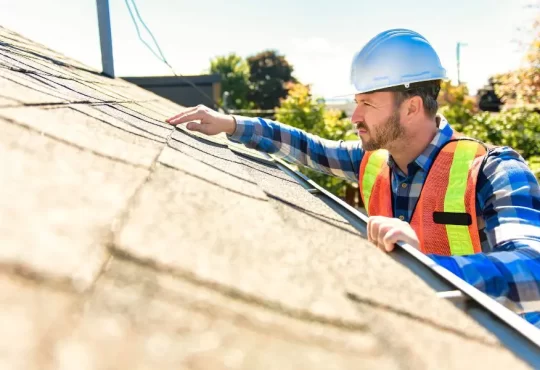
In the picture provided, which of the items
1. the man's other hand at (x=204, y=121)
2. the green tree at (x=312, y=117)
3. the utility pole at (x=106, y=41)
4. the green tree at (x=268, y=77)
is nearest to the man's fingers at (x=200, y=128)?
the man's other hand at (x=204, y=121)

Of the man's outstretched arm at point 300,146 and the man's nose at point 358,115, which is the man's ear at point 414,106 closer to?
the man's nose at point 358,115

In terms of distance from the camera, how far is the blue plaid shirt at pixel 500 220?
1.68 metres

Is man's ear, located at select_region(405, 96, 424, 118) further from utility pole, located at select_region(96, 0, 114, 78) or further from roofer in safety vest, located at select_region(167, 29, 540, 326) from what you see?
utility pole, located at select_region(96, 0, 114, 78)

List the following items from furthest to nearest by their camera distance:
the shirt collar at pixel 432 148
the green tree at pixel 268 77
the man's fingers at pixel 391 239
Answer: the green tree at pixel 268 77
the shirt collar at pixel 432 148
the man's fingers at pixel 391 239

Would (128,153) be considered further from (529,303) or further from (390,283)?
(529,303)

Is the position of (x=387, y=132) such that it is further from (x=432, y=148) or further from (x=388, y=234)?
(x=388, y=234)

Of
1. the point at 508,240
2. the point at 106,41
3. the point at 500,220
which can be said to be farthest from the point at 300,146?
the point at 106,41

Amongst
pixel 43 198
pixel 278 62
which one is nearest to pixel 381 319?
pixel 43 198

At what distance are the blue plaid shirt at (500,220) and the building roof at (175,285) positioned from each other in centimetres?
75

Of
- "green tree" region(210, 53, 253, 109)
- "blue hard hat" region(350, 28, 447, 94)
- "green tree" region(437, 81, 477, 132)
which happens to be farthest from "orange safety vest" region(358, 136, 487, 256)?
"green tree" region(210, 53, 253, 109)

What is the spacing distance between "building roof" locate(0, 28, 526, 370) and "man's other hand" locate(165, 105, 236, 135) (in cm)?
178

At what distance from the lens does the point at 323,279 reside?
2.53ft

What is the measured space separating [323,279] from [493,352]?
0.31 metres

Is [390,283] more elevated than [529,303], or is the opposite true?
[390,283]
